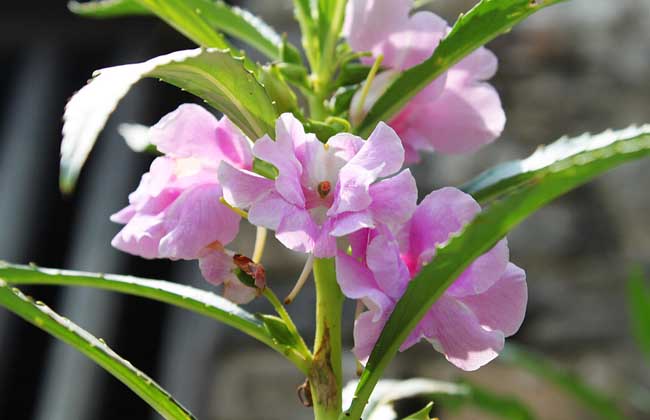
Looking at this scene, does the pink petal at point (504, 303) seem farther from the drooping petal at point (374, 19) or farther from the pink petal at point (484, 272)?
the drooping petal at point (374, 19)

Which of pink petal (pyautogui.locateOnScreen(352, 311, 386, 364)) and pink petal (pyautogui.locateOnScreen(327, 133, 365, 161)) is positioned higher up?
pink petal (pyautogui.locateOnScreen(327, 133, 365, 161))

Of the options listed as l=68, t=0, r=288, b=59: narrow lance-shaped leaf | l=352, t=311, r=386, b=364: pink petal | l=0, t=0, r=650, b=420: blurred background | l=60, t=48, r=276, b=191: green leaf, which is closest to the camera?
l=60, t=48, r=276, b=191: green leaf

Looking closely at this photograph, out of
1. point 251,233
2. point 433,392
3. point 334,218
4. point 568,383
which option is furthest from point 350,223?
point 251,233

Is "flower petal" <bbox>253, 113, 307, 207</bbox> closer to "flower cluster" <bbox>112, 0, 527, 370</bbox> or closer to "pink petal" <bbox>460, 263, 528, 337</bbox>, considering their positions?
"flower cluster" <bbox>112, 0, 527, 370</bbox>

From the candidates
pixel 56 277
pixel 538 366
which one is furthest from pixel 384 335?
pixel 538 366

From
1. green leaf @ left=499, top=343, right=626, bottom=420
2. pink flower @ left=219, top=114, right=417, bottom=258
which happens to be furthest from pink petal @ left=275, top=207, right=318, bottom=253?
green leaf @ left=499, top=343, right=626, bottom=420

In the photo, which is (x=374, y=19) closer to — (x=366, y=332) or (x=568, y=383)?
Result: (x=366, y=332)

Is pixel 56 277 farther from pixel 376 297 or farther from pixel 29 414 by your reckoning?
pixel 29 414
